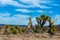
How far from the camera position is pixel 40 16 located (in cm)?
6838

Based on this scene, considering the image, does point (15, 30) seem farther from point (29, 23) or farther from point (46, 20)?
point (46, 20)

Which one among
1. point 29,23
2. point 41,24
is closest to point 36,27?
point 41,24

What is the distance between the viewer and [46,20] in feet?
225

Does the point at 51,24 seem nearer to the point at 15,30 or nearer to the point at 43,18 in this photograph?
the point at 43,18

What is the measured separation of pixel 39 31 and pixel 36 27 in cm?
282

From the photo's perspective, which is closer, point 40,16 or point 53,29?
point 40,16

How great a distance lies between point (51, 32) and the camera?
245 feet

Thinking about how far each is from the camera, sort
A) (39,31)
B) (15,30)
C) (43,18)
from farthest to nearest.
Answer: (39,31), (43,18), (15,30)

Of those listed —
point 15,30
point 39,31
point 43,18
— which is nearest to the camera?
point 15,30

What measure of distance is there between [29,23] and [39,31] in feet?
31.8

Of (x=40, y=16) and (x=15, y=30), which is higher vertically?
(x=40, y=16)

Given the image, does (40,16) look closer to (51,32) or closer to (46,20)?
(46,20)

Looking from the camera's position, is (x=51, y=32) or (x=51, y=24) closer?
(x=51, y=24)

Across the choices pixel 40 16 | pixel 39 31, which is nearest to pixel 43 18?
pixel 40 16
